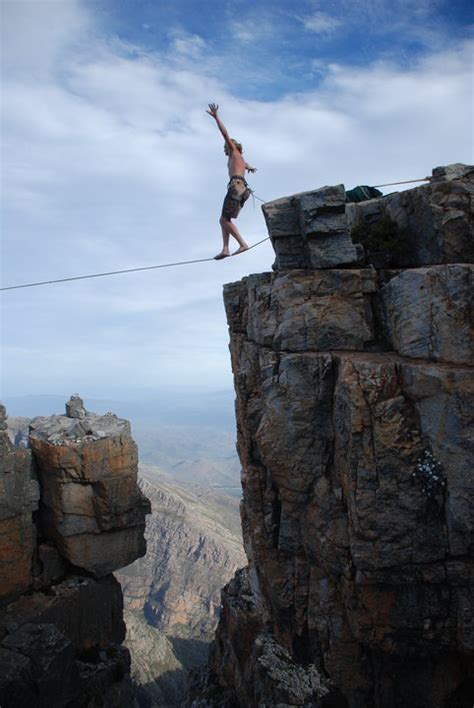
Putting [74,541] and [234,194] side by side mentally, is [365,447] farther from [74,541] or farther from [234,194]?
[74,541]

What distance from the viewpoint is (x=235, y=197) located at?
56.5 feet

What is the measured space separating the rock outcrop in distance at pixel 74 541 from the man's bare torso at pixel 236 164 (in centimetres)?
1621

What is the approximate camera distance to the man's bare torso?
17.2 metres

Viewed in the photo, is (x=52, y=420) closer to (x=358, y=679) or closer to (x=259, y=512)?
(x=259, y=512)

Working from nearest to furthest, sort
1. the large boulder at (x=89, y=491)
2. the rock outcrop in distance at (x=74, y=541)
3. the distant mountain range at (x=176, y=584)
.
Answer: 1. the rock outcrop in distance at (x=74, y=541)
2. the large boulder at (x=89, y=491)
3. the distant mountain range at (x=176, y=584)

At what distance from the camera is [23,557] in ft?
82.0

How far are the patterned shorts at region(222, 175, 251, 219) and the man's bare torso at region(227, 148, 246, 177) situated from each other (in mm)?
191

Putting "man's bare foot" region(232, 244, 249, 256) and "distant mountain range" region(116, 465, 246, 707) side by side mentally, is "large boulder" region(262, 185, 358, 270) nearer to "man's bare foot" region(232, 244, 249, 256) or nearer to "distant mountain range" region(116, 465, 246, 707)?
"man's bare foot" region(232, 244, 249, 256)

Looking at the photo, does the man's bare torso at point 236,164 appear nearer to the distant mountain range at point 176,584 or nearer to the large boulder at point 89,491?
the large boulder at point 89,491

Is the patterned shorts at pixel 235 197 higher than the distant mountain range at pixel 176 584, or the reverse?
the patterned shorts at pixel 235 197

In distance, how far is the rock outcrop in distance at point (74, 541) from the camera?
79.9 feet

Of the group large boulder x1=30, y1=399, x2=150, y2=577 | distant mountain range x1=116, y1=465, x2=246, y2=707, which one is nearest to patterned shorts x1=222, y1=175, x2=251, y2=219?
large boulder x1=30, y1=399, x2=150, y2=577

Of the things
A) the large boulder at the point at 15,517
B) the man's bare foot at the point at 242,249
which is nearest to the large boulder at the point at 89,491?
the large boulder at the point at 15,517

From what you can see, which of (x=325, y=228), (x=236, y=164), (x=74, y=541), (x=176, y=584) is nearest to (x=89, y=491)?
(x=74, y=541)
